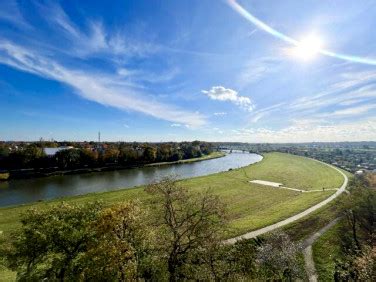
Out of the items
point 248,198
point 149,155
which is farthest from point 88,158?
point 248,198

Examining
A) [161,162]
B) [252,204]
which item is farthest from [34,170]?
[252,204]

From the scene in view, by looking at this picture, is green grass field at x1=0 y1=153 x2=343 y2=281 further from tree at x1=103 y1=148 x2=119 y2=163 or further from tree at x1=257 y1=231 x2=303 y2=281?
tree at x1=103 y1=148 x2=119 y2=163

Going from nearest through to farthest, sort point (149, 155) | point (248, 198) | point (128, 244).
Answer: point (128, 244) < point (248, 198) < point (149, 155)

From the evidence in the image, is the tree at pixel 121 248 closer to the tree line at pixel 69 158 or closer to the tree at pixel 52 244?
the tree at pixel 52 244

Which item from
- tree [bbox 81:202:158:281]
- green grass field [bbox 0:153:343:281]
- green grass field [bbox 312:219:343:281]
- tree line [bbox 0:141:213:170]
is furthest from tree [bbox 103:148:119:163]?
tree [bbox 81:202:158:281]

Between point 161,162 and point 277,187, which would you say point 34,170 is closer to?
point 161,162

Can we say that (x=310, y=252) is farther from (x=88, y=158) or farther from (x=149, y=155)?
(x=149, y=155)
